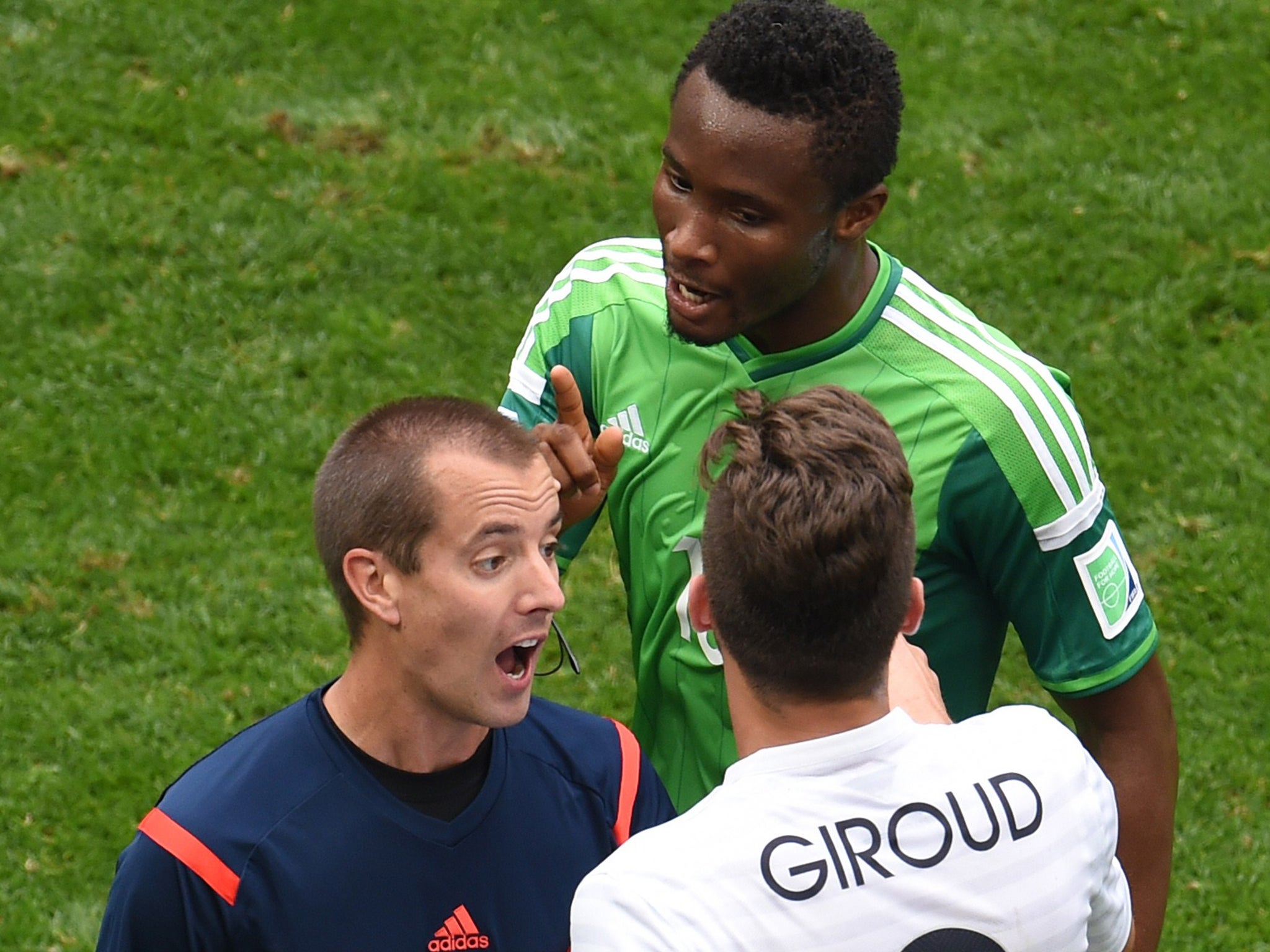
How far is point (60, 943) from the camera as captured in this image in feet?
17.2

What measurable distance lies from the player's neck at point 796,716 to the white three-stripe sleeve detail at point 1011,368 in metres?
0.90

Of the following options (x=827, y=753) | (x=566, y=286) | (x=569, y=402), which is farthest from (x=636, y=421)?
(x=827, y=753)

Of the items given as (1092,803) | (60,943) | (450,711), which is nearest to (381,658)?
(450,711)

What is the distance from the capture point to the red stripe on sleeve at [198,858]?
8.97ft

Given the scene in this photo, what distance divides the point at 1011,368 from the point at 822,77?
680mm

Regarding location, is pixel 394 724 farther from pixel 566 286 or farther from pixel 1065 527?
pixel 1065 527

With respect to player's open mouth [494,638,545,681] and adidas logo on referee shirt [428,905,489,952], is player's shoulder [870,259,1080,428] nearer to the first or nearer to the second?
player's open mouth [494,638,545,681]

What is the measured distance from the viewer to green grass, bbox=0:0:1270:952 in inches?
237

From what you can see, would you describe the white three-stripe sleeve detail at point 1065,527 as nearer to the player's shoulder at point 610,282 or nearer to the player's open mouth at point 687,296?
the player's open mouth at point 687,296

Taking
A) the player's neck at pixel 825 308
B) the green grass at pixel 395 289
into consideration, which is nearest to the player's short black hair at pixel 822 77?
the player's neck at pixel 825 308

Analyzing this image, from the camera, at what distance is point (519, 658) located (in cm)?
308

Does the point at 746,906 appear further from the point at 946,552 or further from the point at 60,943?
the point at 60,943

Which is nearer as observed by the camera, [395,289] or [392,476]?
[392,476]

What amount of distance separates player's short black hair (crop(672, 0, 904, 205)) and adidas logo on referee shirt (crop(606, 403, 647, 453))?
622 millimetres
